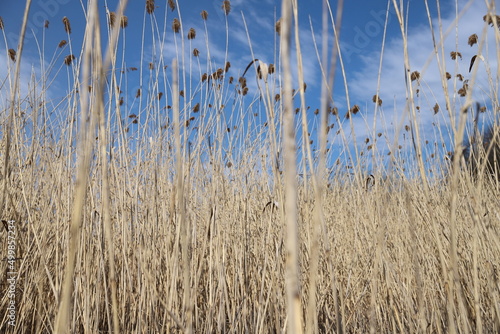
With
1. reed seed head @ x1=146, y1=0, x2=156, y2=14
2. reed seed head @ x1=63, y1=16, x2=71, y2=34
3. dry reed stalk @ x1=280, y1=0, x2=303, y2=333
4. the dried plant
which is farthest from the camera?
reed seed head @ x1=63, y1=16, x2=71, y2=34

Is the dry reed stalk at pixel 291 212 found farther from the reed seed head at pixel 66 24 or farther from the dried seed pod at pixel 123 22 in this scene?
the reed seed head at pixel 66 24

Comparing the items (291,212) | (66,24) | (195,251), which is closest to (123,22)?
(66,24)

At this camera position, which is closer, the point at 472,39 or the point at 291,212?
the point at 291,212

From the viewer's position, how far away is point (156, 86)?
70.7 inches

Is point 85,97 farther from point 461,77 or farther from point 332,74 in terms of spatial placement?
point 461,77

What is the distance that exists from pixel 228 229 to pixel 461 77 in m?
1.59

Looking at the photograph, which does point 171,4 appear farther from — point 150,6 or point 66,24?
point 66,24

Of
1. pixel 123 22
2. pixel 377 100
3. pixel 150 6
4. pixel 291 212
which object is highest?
pixel 150 6

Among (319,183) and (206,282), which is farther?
(206,282)

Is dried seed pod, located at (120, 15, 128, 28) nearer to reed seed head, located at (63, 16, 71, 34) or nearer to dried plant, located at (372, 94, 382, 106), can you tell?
reed seed head, located at (63, 16, 71, 34)

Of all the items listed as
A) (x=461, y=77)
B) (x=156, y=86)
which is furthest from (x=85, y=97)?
(x=461, y=77)

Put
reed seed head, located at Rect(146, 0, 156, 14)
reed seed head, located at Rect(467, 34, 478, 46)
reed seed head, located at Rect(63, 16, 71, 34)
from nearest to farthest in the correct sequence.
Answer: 1. reed seed head, located at Rect(146, 0, 156, 14)
2. reed seed head, located at Rect(63, 16, 71, 34)
3. reed seed head, located at Rect(467, 34, 478, 46)

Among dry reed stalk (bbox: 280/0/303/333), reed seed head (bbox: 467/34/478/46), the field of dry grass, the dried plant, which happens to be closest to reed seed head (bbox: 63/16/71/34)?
the field of dry grass

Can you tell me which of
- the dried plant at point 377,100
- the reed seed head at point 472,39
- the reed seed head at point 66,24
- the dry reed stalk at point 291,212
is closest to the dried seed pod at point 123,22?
the reed seed head at point 66,24
